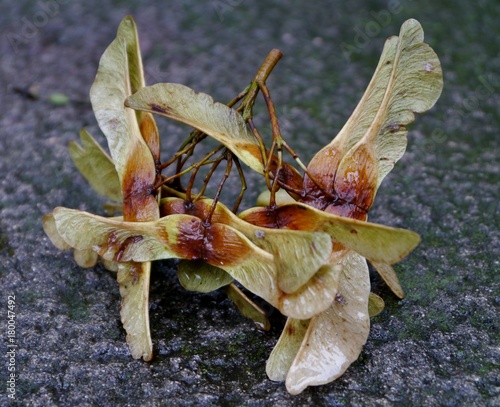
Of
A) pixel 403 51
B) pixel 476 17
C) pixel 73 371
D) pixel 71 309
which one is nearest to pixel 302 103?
pixel 476 17

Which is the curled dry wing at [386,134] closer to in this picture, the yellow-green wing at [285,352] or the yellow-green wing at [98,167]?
the yellow-green wing at [285,352]

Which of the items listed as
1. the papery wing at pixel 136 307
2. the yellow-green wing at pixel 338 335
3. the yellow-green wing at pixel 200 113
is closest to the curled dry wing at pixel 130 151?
the papery wing at pixel 136 307

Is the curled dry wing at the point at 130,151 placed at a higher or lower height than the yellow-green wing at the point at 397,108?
lower

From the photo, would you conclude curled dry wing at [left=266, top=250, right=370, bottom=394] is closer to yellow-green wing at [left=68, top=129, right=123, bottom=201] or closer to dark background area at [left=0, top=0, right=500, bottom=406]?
dark background area at [left=0, top=0, right=500, bottom=406]

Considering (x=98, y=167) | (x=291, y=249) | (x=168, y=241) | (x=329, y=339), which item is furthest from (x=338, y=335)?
(x=98, y=167)

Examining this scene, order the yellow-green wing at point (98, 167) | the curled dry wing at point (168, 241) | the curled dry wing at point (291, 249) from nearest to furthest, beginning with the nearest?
the curled dry wing at point (291, 249)
the curled dry wing at point (168, 241)
the yellow-green wing at point (98, 167)
